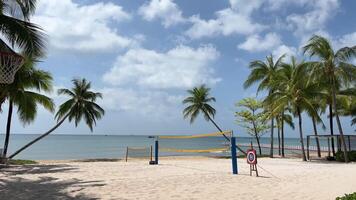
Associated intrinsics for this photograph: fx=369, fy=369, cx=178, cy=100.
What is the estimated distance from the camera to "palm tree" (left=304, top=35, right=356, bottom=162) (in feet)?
65.0

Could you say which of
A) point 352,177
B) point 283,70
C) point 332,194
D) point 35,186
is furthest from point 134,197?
point 283,70

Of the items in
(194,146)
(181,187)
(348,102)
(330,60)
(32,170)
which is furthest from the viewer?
(194,146)

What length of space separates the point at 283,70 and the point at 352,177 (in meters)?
14.0

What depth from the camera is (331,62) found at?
65.4ft

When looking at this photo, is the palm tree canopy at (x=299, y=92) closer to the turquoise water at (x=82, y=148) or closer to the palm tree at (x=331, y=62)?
the palm tree at (x=331, y=62)

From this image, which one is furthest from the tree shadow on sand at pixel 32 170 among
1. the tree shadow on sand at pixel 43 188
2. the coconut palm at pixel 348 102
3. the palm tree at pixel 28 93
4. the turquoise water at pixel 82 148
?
the turquoise water at pixel 82 148

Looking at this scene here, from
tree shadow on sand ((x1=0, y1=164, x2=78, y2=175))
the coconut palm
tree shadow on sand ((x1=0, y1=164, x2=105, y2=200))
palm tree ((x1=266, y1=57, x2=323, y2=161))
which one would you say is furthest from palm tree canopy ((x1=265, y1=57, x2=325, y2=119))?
tree shadow on sand ((x1=0, y1=164, x2=105, y2=200))

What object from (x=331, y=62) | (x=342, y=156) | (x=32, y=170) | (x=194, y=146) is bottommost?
(x=32, y=170)

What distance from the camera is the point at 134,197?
8.04 metres

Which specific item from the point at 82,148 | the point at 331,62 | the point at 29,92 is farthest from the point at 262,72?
the point at 82,148

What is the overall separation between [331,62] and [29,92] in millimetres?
16535

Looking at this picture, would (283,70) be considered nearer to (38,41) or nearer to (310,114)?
(310,114)

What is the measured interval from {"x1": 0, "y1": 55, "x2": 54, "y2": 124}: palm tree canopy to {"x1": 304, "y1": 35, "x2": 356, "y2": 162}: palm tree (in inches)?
572

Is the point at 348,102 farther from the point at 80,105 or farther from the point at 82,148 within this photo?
the point at 82,148
